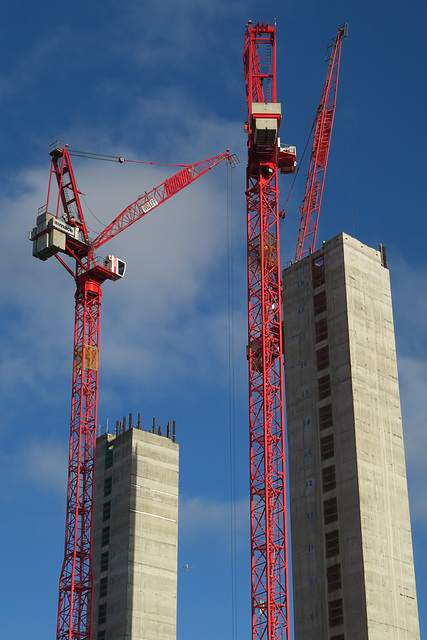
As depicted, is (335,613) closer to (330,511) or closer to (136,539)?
(330,511)

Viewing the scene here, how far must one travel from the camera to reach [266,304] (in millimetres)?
150250

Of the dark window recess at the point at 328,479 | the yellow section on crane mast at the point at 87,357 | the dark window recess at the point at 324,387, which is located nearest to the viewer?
the dark window recess at the point at 328,479

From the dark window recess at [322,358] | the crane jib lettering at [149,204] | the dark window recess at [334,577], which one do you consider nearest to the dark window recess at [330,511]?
the dark window recess at [334,577]

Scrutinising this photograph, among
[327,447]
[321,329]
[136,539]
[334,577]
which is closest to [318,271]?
[321,329]

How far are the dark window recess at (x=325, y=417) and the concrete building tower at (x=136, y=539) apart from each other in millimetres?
59582

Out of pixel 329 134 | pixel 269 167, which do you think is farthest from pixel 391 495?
pixel 329 134

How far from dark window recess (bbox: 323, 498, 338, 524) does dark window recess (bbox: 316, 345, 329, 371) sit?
58.0 ft

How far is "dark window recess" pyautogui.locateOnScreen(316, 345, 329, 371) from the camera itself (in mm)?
141375

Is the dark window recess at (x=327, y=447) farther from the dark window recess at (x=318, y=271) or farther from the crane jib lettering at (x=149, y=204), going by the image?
the crane jib lettering at (x=149, y=204)

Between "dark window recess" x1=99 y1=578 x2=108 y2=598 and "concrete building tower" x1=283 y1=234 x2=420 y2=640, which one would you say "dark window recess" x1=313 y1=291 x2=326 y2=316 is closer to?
"concrete building tower" x1=283 y1=234 x2=420 y2=640

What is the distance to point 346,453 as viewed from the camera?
134m

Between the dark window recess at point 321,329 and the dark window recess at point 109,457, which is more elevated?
the dark window recess at point 109,457

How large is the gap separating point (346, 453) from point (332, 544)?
11.0m

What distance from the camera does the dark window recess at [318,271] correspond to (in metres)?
147
